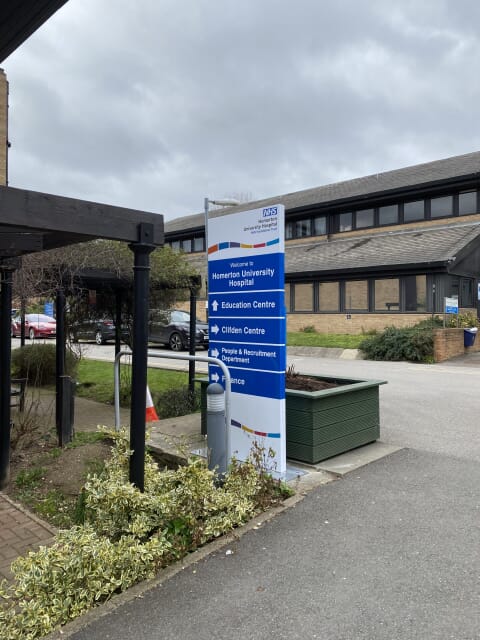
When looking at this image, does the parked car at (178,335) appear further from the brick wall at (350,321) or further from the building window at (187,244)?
the building window at (187,244)

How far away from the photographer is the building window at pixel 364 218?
27.8 m

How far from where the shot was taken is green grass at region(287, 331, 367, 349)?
19.7 metres

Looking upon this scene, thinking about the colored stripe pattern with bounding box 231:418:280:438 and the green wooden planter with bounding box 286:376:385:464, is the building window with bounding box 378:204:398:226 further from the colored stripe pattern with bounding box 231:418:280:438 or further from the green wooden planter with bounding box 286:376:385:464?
the colored stripe pattern with bounding box 231:418:280:438

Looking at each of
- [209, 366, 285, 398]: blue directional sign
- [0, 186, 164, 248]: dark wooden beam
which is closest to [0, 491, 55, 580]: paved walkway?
[209, 366, 285, 398]: blue directional sign

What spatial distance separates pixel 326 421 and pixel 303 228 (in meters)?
27.0

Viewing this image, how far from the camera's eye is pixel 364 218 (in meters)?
28.1

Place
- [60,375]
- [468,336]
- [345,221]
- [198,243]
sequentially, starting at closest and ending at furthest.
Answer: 1. [60,375]
2. [468,336]
3. [345,221]
4. [198,243]

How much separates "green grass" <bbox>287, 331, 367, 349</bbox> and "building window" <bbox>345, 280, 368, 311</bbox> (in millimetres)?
1706

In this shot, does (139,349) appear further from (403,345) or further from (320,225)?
(320,225)

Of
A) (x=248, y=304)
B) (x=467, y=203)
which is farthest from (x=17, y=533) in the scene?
(x=467, y=203)

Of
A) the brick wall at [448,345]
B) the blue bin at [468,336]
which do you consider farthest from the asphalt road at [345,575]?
the blue bin at [468,336]

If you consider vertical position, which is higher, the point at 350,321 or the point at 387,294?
the point at 387,294

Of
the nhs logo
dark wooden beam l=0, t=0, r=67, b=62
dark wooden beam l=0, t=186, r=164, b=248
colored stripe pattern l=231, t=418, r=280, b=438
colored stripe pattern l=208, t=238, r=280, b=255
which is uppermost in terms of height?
dark wooden beam l=0, t=0, r=67, b=62

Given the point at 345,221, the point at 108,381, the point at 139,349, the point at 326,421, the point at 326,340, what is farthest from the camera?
the point at 345,221
